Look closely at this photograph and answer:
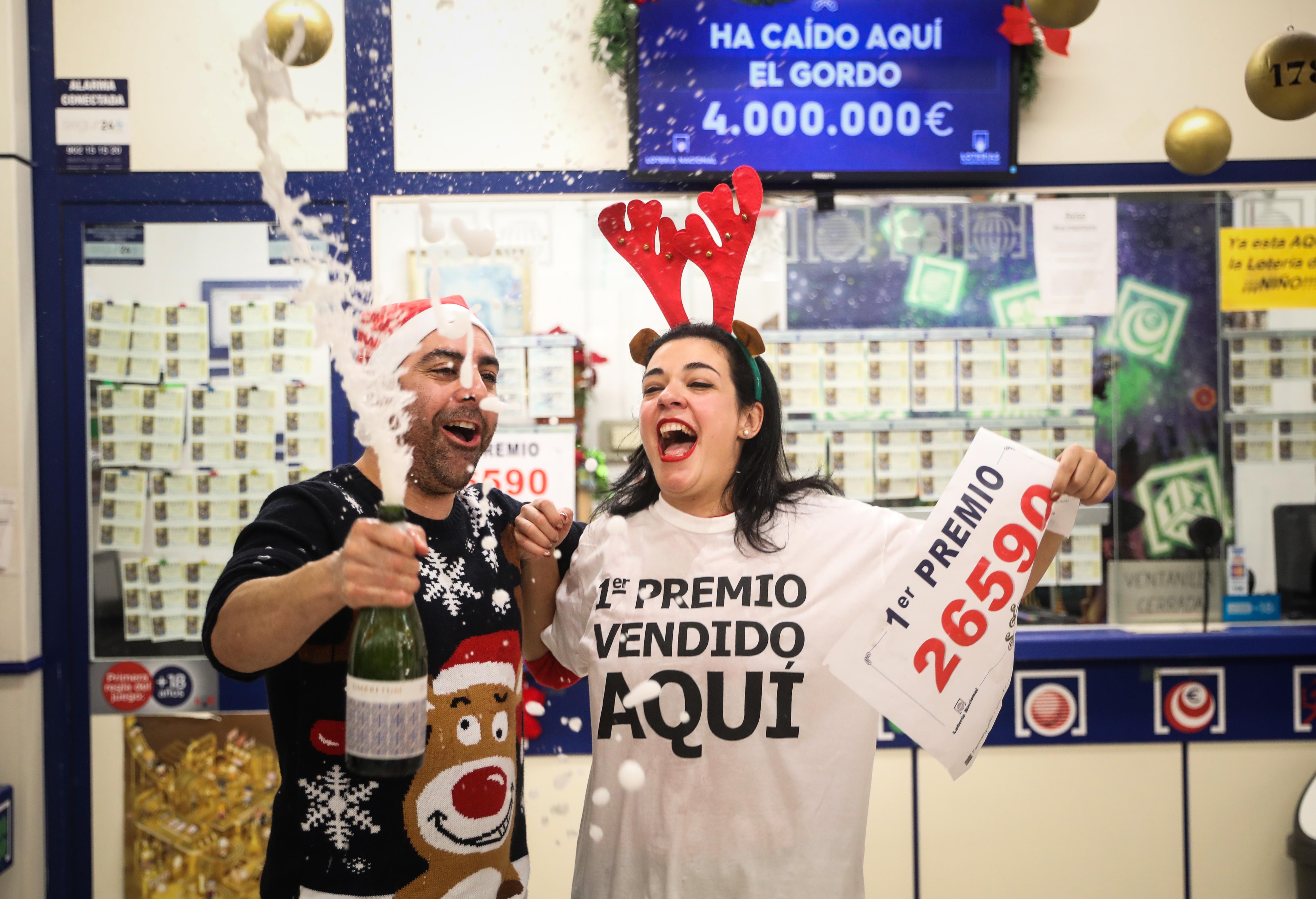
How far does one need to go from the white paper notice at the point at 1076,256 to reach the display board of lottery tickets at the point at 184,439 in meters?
2.74

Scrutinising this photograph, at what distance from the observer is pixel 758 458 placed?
1.95m

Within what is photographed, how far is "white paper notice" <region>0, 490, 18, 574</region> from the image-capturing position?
308 cm

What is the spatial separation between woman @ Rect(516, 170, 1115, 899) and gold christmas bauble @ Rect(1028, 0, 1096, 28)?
0.83 metres

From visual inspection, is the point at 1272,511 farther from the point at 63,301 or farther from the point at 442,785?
the point at 63,301

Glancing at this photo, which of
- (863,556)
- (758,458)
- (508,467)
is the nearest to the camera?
(863,556)

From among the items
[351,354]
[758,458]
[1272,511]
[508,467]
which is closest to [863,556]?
[758,458]

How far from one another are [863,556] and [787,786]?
0.46 meters

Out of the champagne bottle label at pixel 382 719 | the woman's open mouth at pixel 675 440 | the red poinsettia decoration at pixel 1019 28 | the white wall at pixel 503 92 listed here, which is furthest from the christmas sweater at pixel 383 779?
the red poinsettia decoration at pixel 1019 28

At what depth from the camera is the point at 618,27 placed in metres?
3.06

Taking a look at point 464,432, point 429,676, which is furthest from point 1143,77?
point 429,676

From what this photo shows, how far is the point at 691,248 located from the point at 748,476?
0.51 meters

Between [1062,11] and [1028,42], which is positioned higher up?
[1028,42]

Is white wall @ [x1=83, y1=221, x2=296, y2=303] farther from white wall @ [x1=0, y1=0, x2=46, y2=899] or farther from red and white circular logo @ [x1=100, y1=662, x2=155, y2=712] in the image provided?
red and white circular logo @ [x1=100, y1=662, x2=155, y2=712]

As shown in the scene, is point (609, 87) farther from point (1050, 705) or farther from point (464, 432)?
point (1050, 705)
